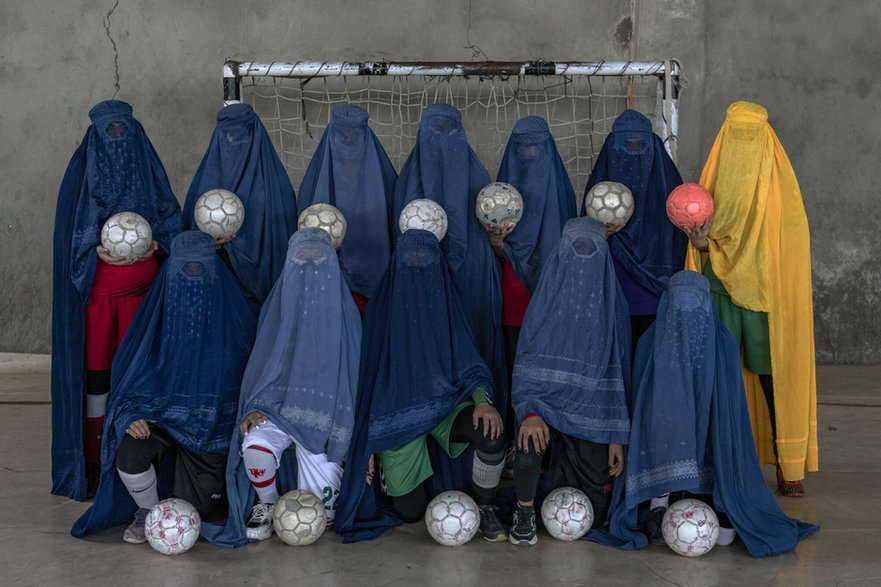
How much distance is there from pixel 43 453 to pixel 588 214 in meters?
3.04

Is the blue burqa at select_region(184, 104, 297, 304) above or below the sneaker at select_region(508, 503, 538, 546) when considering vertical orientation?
above

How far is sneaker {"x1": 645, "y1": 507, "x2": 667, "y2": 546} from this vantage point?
3.62 m

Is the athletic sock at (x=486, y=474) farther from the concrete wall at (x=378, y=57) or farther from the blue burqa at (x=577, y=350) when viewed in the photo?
the concrete wall at (x=378, y=57)

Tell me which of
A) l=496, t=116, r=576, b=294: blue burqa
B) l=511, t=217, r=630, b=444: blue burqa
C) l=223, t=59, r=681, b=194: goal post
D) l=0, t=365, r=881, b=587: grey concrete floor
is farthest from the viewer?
l=223, t=59, r=681, b=194: goal post

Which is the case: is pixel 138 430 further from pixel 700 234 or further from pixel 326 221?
pixel 700 234

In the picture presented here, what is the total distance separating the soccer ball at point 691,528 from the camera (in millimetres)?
3482

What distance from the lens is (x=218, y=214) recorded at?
414cm

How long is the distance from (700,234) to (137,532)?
2.59 m

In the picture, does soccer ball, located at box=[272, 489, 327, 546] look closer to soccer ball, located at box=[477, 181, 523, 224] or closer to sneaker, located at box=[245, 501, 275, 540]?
sneaker, located at box=[245, 501, 275, 540]

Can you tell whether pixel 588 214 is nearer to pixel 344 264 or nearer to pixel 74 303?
pixel 344 264

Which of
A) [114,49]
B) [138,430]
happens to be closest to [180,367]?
[138,430]

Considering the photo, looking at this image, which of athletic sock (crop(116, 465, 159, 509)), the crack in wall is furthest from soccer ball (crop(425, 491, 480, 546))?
the crack in wall

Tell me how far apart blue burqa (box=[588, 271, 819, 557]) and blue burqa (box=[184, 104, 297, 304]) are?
188 centimetres

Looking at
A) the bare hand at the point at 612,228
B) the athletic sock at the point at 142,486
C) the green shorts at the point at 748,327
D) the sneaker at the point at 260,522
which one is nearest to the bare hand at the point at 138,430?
the athletic sock at the point at 142,486
